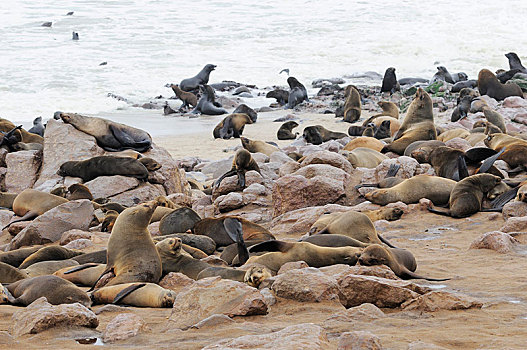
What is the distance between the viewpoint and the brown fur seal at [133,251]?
4336 mm

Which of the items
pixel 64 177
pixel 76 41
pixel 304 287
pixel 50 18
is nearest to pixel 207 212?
pixel 64 177

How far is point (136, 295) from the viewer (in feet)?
12.6

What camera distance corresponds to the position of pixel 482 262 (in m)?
4.51

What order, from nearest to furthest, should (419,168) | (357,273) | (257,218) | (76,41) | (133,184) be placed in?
(357,273)
(257,218)
(419,168)
(133,184)
(76,41)

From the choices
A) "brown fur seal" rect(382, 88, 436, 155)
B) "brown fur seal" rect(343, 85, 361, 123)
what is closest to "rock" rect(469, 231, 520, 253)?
"brown fur seal" rect(382, 88, 436, 155)

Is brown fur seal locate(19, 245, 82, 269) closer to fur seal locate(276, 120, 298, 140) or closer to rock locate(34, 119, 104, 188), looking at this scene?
rock locate(34, 119, 104, 188)

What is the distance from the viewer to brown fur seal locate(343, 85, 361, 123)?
1578 centimetres

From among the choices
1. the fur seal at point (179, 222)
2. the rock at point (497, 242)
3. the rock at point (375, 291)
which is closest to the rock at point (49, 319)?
the rock at point (375, 291)

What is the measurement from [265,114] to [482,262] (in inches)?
569

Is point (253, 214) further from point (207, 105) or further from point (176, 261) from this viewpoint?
point (207, 105)

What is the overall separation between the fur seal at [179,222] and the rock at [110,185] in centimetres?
259

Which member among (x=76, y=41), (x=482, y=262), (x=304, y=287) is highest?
(x=304, y=287)

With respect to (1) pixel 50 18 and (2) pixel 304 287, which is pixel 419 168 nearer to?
(2) pixel 304 287

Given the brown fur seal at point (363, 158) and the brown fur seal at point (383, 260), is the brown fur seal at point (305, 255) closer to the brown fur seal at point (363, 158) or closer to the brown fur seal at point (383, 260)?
the brown fur seal at point (383, 260)
